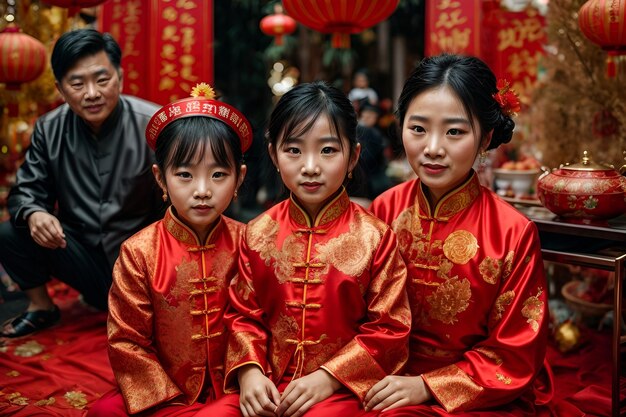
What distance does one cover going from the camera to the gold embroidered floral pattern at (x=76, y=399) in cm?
289

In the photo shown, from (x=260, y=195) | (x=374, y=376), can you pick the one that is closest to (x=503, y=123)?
(x=374, y=376)

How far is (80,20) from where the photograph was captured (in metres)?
6.15

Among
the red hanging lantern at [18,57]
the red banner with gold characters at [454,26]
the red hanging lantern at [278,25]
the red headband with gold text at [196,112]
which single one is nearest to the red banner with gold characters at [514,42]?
the red banner with gold characters at [454,26]

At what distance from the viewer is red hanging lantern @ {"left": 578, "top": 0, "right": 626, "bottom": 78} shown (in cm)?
328

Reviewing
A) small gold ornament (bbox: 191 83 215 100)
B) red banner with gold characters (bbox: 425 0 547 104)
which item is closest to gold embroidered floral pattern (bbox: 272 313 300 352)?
small gold ornament (bbox: 191 83 215 100)

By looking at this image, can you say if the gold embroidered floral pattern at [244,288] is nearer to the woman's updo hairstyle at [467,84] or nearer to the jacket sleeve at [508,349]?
the jacket sleeve at [508,349]

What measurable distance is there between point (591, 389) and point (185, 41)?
3544 millimetres

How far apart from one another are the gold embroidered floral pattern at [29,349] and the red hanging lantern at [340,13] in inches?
90.4

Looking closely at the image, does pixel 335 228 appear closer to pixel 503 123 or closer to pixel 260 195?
pixel 503 123

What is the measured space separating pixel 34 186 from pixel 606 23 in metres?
3.12

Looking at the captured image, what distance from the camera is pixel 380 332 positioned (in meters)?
2.19

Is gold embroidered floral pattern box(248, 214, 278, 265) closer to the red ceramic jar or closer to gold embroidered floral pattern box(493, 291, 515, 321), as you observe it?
gold embroidered floral pattern box(493, 291, 515, 321)

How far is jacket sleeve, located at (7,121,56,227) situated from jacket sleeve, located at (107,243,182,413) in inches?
56.6

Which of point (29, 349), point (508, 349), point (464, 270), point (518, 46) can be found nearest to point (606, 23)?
point (464, 270)
